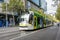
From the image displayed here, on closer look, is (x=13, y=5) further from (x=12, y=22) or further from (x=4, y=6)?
(x=12, y=22)

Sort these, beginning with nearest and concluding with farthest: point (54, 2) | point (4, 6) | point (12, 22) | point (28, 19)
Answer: point (54, 2)
point (28, 19)
point (4, 6)
point (12, 22)

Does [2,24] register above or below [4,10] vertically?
below

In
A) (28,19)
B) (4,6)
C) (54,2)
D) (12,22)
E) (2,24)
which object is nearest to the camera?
(54,2)

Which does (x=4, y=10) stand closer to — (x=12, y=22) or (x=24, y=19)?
(x=12, y=22)

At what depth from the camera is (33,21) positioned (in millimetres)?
38688

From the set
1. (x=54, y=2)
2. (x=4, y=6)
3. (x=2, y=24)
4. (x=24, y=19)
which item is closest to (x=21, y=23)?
(x=24, y=19)

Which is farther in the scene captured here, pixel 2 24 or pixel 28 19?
pixel 2 24

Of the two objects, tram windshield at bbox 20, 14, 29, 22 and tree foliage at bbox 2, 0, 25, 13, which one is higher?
tree foliage at bbox 2, 0, 25, 13

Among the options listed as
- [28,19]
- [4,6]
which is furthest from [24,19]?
[4,6]

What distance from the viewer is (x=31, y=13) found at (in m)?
38.4

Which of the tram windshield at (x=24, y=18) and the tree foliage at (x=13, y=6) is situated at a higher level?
the tree foliage at (x=13, y=6)

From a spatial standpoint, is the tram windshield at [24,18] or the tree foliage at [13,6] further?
the tree foliage at [13,6]

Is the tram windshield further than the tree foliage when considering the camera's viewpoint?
No

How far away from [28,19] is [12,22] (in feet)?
137
